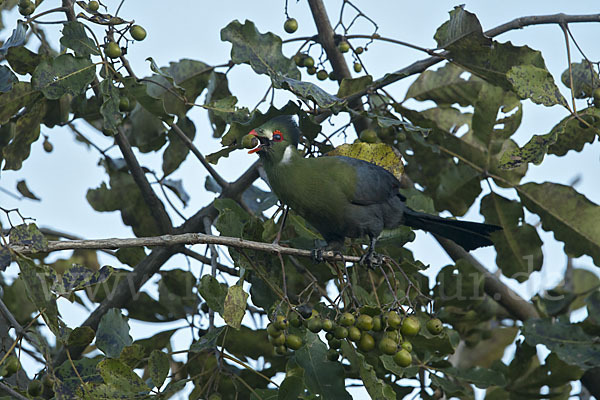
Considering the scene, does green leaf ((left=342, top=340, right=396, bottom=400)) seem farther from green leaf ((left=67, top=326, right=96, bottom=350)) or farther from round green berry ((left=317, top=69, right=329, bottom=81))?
round green berry ((left=317, top=69, right=329, bottom=81))

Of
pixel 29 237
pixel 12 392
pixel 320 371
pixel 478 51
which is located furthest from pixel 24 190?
pixel 478 51

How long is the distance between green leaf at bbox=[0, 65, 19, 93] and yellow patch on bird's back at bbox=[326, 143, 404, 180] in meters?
1.21

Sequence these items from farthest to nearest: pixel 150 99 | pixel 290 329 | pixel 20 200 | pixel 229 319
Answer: pixel 20 200
pixel 150 99
pixel 290 329
pixel 229 319

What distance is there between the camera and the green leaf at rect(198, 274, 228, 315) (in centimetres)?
215

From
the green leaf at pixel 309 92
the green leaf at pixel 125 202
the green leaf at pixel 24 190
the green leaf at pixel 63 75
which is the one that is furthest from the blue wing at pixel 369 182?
the green leaf at pixel 24 190

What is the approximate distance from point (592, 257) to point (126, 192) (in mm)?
2037

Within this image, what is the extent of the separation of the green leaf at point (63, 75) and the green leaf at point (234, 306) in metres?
0.95

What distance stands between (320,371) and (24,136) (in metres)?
1.51

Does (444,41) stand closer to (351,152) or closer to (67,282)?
(351,152)

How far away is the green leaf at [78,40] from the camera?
238cm

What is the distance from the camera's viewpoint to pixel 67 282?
6.77 ft

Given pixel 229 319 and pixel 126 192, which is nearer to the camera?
pixel 229 319

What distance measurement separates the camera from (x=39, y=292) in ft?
6.18

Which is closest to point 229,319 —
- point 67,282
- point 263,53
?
point 67,282
